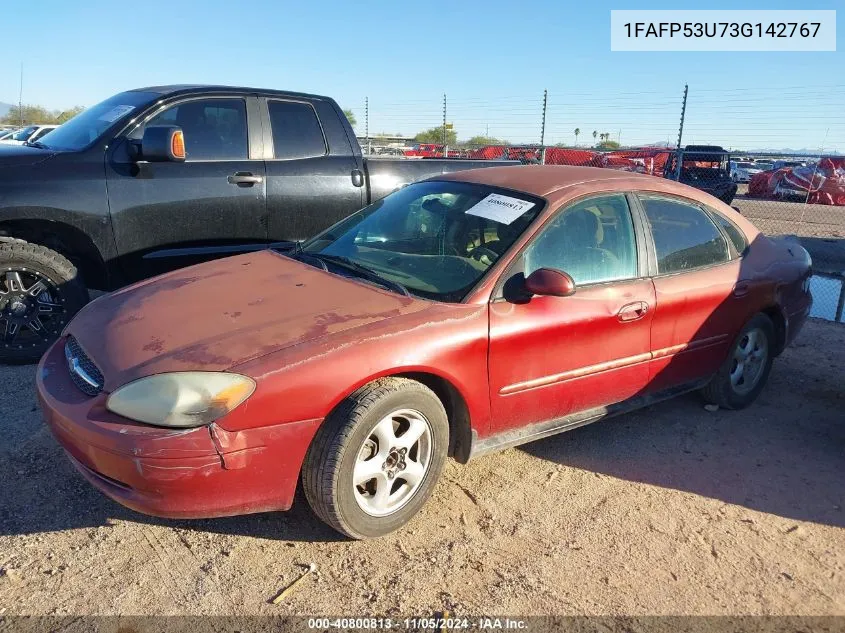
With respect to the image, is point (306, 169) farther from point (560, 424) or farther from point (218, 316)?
point (560, 424)

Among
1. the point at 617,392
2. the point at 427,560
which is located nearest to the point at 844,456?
the point at 617,392

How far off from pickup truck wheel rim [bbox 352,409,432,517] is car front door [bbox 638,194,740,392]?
157 cm

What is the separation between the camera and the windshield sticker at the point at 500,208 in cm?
343

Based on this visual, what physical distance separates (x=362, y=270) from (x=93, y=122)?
2881mm

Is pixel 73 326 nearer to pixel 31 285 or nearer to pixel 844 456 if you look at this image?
pixel 31 285

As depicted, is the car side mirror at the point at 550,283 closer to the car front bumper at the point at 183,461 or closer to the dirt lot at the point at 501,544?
the dirt lot at the point at 501,544

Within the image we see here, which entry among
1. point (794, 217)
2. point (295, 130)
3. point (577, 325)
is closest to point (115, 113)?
A: point (295, 130)

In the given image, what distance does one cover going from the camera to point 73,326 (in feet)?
10.5

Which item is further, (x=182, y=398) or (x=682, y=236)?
(x=682, y=236)

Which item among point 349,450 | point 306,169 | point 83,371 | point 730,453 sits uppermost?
point 306,169

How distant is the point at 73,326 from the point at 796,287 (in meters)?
4.43

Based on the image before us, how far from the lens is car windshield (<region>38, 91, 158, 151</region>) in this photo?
4.76m

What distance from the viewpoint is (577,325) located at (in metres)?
3.31

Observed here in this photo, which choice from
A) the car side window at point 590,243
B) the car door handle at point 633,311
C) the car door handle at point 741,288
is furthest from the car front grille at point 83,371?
the car door handle at point 741,288
